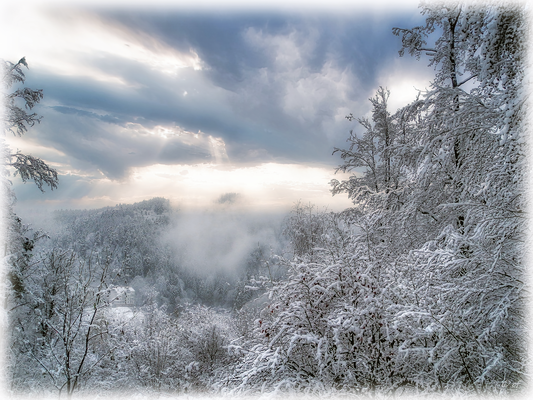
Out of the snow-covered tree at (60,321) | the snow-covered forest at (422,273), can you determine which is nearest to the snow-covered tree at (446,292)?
the snow-covered forest at (422,273)

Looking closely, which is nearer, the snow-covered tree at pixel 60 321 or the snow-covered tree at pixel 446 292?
the snow-covered tree at pixel 446 292

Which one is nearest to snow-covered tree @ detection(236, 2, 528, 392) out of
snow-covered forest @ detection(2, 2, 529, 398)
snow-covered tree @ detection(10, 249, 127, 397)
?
snow-covered forest @ detection(2, 2, 529, 398)

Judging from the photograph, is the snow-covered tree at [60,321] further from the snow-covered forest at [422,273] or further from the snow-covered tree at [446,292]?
the snow-covered tree at [446,292]

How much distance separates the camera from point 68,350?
144 inches

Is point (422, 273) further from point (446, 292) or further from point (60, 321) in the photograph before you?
point (60, 321)

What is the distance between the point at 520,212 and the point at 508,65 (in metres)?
2.39

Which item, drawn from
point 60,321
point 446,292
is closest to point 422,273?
point 446,292

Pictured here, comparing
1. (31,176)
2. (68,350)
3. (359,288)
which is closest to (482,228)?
(359,288)

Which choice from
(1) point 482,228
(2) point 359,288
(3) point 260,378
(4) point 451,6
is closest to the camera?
(1) point 482,228

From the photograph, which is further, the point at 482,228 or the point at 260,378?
the point at 260,378

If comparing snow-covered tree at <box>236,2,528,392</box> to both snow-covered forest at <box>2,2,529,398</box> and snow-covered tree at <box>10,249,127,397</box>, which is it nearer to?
snow-covered forest at <box>2,2,529,398</box>

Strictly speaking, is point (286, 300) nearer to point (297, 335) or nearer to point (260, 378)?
point (297, 335)

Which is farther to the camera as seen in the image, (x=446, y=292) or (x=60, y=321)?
(x=60, y=321)

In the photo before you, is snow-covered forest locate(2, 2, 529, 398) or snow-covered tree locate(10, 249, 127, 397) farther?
snow-covered tree locate(10, 249, 127, 397)
